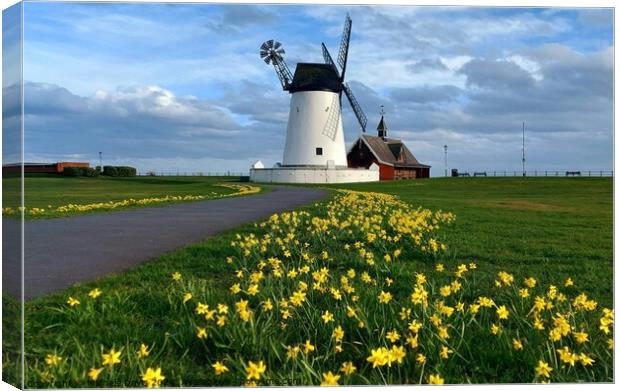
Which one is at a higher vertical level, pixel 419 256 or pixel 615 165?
pixel 615 165

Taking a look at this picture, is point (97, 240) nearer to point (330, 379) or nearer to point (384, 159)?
point (330, 379)

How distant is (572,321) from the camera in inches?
175

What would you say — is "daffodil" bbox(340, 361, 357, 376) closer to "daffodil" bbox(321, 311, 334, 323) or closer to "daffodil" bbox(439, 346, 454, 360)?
"daffodil" bbox(321, 311, 334, 323)

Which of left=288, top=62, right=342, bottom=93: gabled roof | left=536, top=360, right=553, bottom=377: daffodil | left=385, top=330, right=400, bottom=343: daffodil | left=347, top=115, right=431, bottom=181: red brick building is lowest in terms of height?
left=536, top=360, right=553, bottom=377: daffodil

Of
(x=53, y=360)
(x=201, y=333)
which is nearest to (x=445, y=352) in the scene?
(x=201, y=333)

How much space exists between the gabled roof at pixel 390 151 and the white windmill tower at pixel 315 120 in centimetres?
817

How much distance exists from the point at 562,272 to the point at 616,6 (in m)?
3.45

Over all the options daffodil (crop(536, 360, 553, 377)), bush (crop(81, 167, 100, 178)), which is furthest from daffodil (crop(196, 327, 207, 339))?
bush (crop(81, 167, 100, 178))

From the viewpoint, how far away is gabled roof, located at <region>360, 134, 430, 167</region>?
172 ft

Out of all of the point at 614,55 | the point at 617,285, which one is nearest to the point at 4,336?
the point at 617,285

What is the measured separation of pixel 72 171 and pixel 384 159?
4755cm

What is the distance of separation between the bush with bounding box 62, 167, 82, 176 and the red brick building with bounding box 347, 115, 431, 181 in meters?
45.7

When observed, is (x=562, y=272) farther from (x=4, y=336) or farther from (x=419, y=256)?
(x=4, y=336)

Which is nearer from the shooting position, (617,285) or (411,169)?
(617,285)
